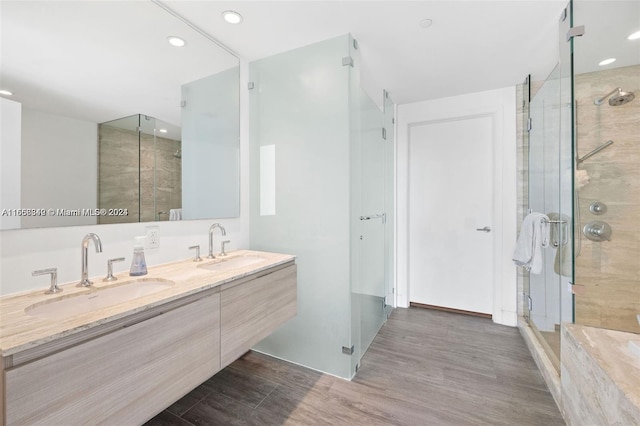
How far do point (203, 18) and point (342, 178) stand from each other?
4.53 ft

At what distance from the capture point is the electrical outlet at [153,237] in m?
1.58

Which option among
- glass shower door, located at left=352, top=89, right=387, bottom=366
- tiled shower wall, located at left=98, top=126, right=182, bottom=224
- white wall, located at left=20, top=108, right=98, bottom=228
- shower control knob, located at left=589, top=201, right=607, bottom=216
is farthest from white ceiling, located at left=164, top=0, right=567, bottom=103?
shower control knob, located at left=589, top=201, right=607, bottom=216

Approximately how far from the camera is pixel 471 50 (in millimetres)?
2119

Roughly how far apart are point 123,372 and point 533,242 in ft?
9.05

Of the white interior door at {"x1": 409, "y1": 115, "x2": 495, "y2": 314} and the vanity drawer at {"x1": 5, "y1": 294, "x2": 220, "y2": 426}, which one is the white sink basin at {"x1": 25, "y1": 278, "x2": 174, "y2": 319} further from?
the white interior door at {"x1": 409, "y1": 115, "x2": 495, "y2": 314}

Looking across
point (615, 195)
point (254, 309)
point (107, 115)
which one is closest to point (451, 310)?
point (615, 195)

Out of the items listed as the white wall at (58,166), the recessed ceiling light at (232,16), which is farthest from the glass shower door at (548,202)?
the white wall at (58,166)

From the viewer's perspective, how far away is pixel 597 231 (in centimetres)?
193

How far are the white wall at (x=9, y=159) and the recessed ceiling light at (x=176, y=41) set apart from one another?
0.90 meters

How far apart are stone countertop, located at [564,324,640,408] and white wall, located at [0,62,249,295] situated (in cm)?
220

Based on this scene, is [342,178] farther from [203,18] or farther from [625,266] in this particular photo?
[625,266]

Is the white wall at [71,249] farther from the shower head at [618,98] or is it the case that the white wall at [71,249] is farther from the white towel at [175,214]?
the shower head at [618,98]

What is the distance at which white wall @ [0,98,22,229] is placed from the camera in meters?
1.08

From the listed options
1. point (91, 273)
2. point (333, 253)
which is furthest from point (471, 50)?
point (91, 273)
